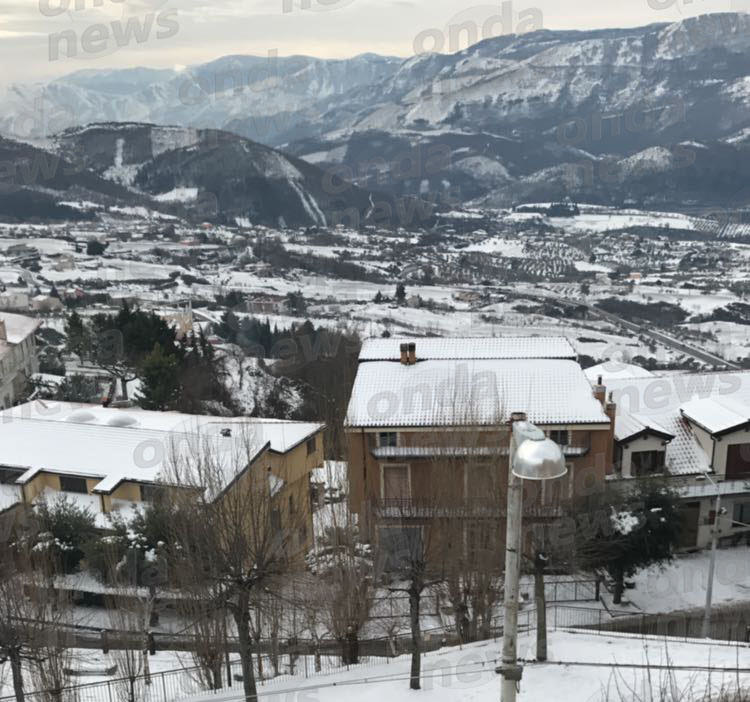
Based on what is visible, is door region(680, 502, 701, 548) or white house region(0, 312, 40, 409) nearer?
door region(680, 502, 701, 548)

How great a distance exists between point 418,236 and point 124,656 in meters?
182

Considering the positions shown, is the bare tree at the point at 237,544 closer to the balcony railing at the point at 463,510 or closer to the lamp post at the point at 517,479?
the balcony railing at the point at 463,510

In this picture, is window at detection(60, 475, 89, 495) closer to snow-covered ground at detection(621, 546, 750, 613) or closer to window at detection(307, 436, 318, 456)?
window at detection(307, 436, 318, 456)

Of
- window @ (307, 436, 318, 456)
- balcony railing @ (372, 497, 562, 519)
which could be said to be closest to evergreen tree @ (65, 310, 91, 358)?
window @ (307, 436, 318, 456)

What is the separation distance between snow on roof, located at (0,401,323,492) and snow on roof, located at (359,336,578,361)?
3.24 meters

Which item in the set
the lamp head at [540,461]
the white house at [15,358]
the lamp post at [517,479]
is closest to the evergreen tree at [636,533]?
the lamp post at [517,479]

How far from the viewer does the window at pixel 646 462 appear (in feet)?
74.9

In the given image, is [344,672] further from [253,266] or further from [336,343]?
[253,266]

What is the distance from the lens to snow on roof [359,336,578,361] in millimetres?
23750

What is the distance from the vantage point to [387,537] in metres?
16.7

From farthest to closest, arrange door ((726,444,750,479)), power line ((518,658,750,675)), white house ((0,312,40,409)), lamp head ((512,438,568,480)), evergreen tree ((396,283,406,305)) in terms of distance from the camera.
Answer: evergreen tree ((396,283,406,305)) < white house ((0,312,40,409)) < door ((726,444,750,479)) < power line ((518,658,750,675)) < lamp head ((512,438,568,480))

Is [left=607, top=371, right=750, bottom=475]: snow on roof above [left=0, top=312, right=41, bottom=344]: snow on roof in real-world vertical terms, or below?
below

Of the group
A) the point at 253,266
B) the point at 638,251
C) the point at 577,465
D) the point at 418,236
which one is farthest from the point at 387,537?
the point at 418,236

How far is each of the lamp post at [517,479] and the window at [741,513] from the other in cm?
1871
